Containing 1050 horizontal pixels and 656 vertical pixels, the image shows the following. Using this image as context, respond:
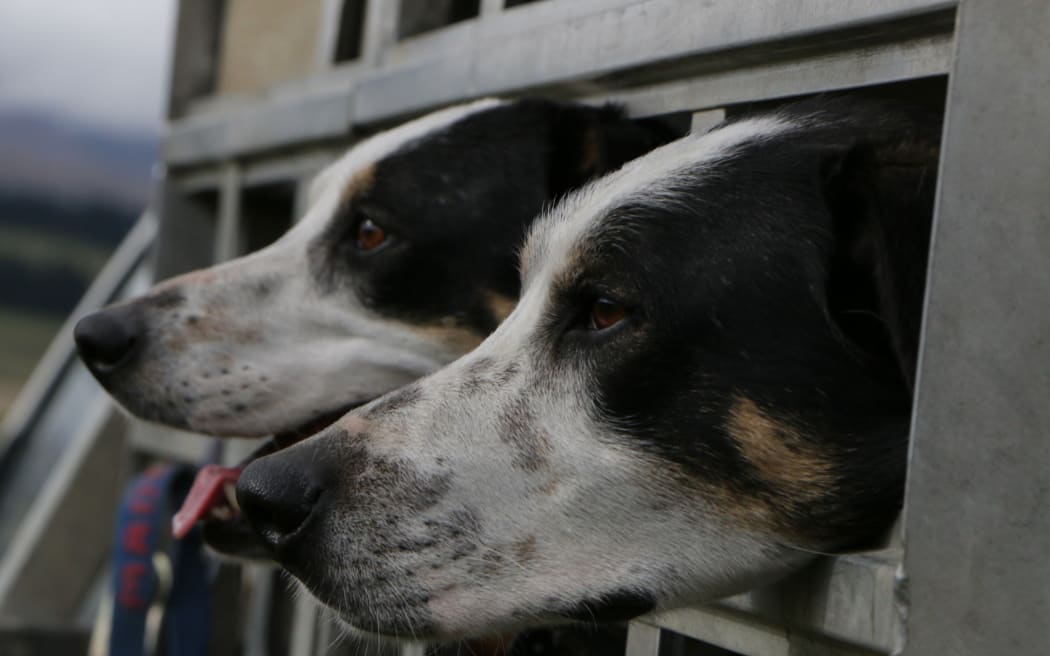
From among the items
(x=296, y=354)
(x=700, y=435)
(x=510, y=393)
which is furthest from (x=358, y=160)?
(x=700, y=435)

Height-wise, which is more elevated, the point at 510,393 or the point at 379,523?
the point at 510,393

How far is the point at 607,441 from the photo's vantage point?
163 cm

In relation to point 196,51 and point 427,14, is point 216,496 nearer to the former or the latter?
point 427,14

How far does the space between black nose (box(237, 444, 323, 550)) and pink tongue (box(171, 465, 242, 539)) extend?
0.90 m

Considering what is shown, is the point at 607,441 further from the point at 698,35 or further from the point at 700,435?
the point at 698,35

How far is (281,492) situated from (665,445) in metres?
0.46

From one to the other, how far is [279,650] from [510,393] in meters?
2.12

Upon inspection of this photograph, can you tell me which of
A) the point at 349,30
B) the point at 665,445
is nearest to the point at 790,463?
the point at 665,445

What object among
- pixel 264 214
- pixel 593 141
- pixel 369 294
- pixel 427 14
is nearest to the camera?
pixel 593 141

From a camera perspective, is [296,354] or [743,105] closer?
[743,105]

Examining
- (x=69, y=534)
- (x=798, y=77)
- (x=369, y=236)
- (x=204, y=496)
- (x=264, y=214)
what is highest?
(x=798, y=77)

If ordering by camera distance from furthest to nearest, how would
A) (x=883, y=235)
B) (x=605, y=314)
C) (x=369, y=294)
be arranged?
(x=369, y=294) → (x=605, y=314) → (x=883, y=235)

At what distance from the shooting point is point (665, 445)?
1608mm

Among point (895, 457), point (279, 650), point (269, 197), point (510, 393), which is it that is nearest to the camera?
point (895, 457)
